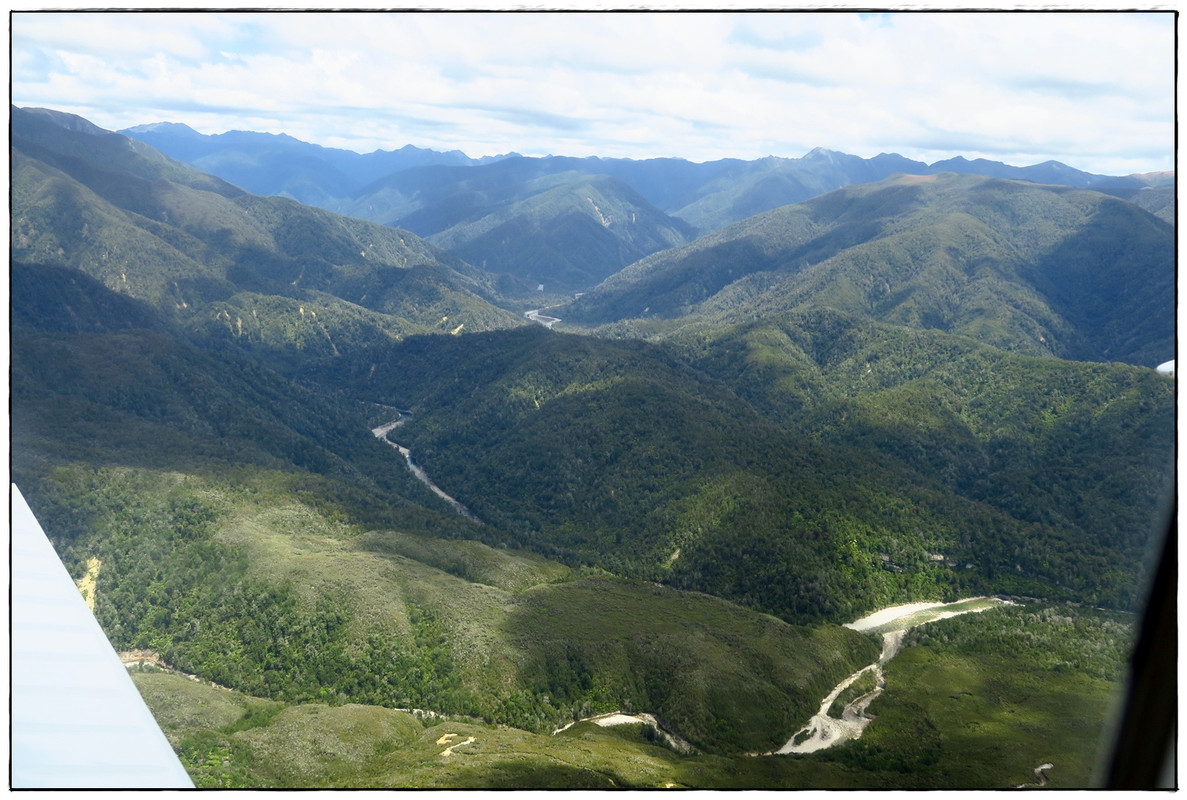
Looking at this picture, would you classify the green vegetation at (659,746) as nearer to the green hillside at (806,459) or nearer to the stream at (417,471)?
the green hillside at (806,459)

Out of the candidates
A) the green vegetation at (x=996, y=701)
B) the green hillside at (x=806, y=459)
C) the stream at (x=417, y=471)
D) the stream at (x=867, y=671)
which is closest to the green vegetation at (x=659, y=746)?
the green vegetation at (x=996, y=701)

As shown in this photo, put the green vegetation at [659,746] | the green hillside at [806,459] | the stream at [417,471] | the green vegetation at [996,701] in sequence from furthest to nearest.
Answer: the stream at [417,471], the green hillside at [806,459], the green vegetation at [996,701], the green vegetation at [659,746]

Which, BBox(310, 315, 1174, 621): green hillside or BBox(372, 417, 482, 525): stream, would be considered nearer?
BBox(310, 315, 1174, 621): green hillside

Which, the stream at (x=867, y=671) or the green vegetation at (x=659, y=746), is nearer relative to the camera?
the green vegetation at (x=659, y=746)

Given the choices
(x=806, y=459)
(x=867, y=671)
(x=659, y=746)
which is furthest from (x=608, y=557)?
(x=659, y=746)

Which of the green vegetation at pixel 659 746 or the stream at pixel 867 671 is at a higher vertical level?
the green vegetation at pixel 659 746

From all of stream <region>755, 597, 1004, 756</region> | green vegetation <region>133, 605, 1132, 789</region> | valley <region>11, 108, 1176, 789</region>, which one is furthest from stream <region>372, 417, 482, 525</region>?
green vegetation <region>133, 605, 1132, 789</region>

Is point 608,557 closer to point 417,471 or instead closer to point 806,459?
point 806,459

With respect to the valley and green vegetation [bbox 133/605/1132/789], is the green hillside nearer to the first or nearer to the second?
the valley

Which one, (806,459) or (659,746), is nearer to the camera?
(659,746)
